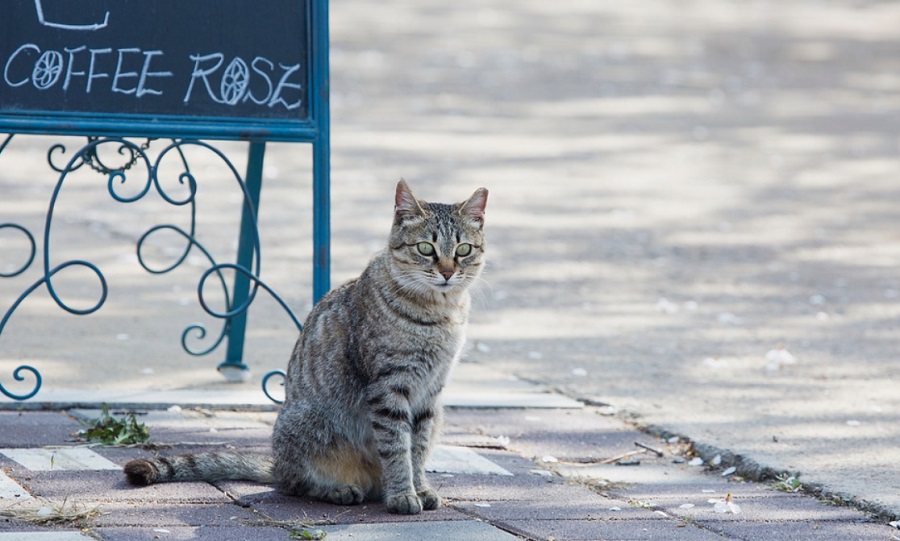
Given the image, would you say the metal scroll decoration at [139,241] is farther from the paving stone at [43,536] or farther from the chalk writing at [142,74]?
the paving stone at [43,536]

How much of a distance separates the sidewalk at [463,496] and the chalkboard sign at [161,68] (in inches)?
46.4

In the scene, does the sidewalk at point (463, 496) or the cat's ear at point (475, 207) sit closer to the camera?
the sidewalk at point (463, 496)

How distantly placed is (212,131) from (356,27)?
1597 cm

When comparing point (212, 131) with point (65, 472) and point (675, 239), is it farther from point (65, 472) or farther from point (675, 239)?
point (675, 239)

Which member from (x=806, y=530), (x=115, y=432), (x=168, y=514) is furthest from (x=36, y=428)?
(x=806, y=530)

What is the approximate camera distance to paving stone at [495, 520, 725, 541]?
155 inches

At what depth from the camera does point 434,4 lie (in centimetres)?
2370

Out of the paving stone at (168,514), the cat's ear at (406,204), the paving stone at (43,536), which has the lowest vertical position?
the paving stone at (43,536)

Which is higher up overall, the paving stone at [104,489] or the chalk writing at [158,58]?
the chalk writing at [158,58]

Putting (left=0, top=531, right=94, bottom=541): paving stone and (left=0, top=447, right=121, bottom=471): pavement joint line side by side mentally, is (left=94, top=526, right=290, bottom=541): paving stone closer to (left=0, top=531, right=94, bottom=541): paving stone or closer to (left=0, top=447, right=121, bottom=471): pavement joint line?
(left=0, top=531, right=94, bottom=541): paving stone

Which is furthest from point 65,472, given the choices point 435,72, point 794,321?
point 435,72

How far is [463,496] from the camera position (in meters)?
4.39

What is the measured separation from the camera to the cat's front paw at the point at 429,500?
165 inches

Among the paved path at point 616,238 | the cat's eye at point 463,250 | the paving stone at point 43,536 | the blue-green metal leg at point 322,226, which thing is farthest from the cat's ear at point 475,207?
the paving stone at point 43,536
